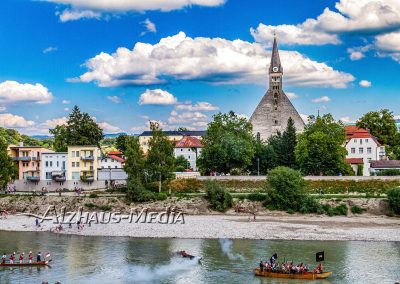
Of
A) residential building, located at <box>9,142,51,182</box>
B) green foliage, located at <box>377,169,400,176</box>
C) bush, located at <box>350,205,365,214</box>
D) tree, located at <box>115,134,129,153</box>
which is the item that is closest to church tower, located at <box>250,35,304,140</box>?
tree, located at <box>115,134,129,153</box>

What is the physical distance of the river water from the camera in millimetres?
47903

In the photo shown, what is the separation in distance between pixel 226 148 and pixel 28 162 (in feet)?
110

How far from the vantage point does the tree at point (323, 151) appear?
9825 centimetres

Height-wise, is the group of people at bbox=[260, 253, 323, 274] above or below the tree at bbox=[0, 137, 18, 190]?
below

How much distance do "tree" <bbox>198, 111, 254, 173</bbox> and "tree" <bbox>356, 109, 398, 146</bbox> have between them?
32.7 metres

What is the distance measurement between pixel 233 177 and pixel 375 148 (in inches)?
1186

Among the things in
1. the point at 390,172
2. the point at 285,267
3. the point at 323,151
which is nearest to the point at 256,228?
the point at 285,267

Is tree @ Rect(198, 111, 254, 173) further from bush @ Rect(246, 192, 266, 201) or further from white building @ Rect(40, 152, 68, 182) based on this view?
white building @ Rect(40, 152, 68, 182)

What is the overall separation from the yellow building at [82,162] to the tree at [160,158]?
1347 centimetres

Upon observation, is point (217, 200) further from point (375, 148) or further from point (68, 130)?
point (68, 130)

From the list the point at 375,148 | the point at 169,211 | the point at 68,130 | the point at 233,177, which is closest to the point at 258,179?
the point at 233,177

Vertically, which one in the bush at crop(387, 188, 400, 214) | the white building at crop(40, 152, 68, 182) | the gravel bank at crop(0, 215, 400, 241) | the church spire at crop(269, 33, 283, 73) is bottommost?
the gravel bank at crop(0, 215, 400, 241)

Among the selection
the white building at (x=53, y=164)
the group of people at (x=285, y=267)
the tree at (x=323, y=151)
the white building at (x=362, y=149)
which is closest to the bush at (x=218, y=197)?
the tree at (x=323, y=151)

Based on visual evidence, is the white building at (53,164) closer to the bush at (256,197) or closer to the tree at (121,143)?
the bush at (256,197)
